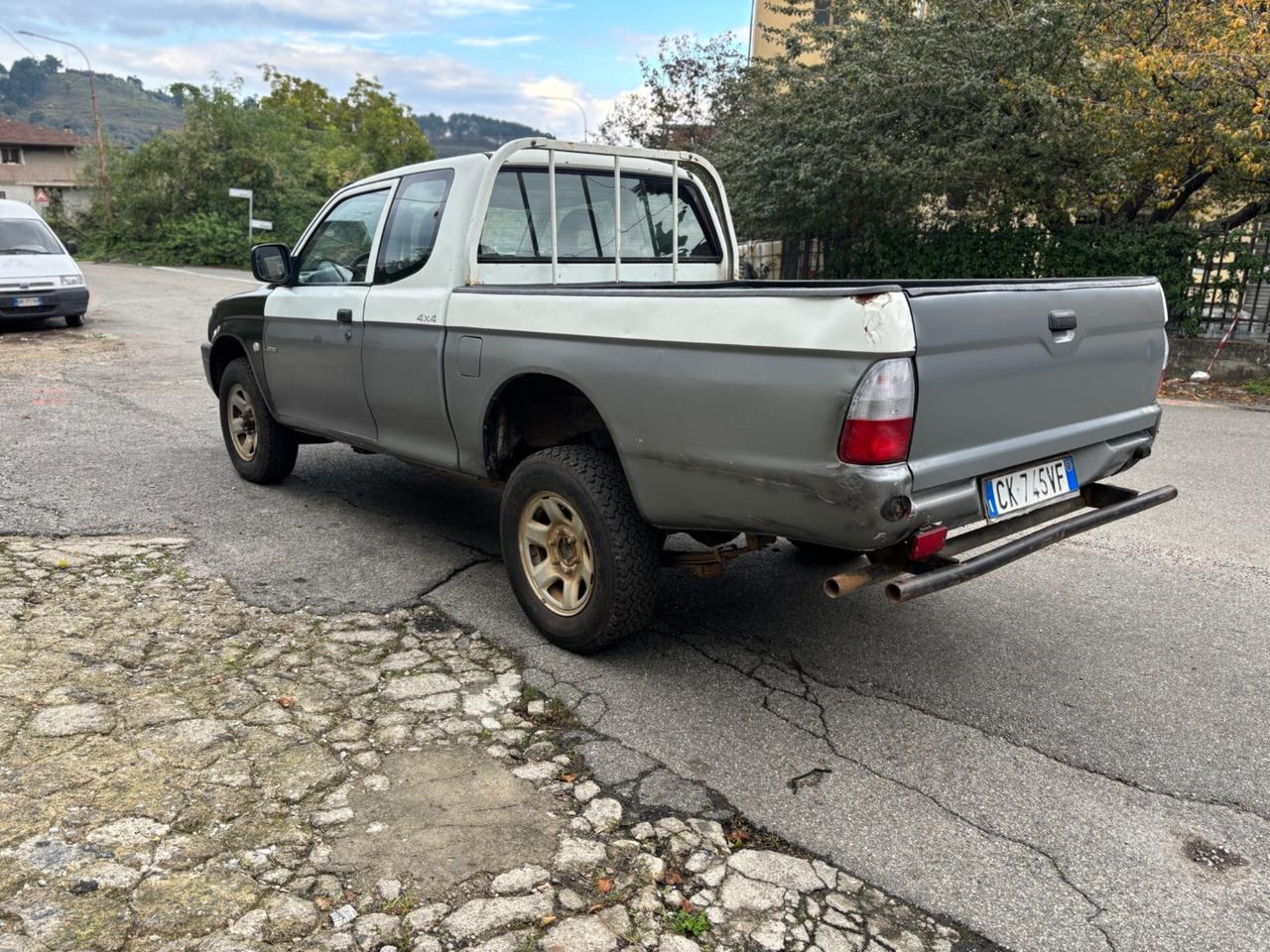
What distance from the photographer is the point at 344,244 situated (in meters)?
5.17

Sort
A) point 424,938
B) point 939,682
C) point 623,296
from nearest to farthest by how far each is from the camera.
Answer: point 424,938 < point 623,296 < point 939,682

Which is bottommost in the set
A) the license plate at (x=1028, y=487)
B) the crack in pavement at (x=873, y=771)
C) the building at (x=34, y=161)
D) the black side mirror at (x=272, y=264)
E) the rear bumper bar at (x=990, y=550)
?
the crack in pavement at (x=873, y=771)

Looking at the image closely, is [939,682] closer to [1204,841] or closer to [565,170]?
[1204,841]

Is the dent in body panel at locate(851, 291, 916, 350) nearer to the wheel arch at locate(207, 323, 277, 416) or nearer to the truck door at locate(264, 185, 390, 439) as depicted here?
the truck door at locate(264, 185, 390, 439)

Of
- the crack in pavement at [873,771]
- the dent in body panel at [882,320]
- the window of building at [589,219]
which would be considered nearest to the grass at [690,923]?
the crack in pavement at [873,771]

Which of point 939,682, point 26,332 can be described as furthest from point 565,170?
point 26,332

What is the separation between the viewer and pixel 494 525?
5.47 metres

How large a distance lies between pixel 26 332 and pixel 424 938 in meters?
14.7

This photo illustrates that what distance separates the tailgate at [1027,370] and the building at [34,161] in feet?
245

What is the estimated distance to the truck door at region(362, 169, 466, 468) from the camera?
4.30 meters

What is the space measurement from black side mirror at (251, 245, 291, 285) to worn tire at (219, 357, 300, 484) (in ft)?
2.38

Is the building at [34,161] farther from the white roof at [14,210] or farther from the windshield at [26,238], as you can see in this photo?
the windshield at [26,238]

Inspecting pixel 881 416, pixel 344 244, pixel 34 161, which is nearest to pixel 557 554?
pixel 881 416

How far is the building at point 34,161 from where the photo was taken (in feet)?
214
